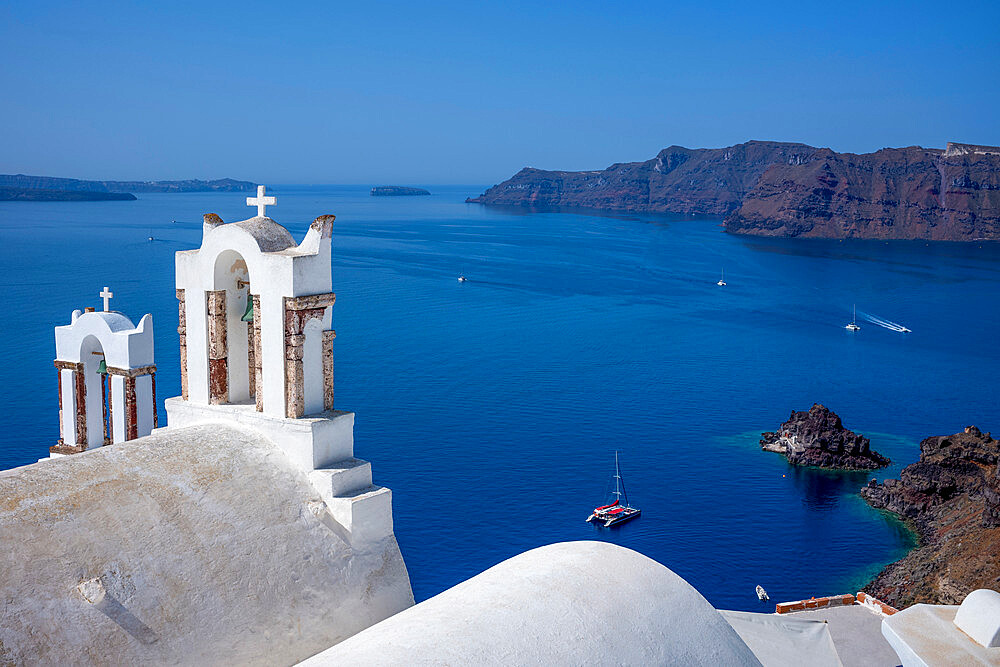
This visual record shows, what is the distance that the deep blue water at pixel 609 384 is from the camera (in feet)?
119

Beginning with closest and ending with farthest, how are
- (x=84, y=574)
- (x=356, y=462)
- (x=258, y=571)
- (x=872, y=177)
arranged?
1. (x=84, y=574)
2. (x=258, y=571)
3. (x=356, y=462)
4. (x=872, y=177)

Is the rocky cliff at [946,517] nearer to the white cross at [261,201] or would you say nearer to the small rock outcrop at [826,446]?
the small rock outcrop at [826,446]

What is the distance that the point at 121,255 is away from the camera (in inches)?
3890

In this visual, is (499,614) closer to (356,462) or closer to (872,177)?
(356,462)

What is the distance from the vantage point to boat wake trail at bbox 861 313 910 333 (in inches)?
3007

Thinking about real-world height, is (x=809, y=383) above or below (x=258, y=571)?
below

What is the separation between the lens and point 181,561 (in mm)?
7078

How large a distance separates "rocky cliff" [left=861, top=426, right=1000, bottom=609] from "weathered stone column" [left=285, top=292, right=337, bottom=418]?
23.6 m

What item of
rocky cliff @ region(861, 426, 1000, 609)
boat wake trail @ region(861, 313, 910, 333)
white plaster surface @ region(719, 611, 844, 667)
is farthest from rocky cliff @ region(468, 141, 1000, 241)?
white plaster surface @ region(719, 611, 844, 667)

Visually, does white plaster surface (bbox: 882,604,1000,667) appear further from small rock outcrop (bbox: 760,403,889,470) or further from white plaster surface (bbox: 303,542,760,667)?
small rock outcrop (bbox: 760,403,889,470)

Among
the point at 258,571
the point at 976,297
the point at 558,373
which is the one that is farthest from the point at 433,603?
the point at 976,297

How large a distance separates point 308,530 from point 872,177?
7386 inches

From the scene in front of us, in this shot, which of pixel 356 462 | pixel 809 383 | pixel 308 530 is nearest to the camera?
pixel 308 530

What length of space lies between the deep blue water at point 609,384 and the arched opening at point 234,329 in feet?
70.3
